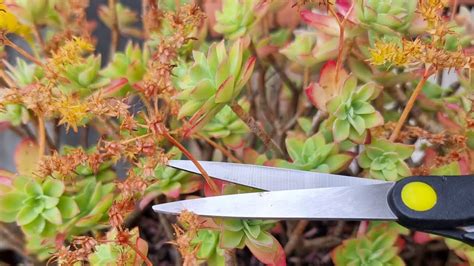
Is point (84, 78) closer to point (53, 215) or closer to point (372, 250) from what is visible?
point (53, 215)

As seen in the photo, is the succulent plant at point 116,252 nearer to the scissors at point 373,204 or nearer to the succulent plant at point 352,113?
the scissors at point 373,204

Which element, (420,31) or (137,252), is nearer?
(137,252)

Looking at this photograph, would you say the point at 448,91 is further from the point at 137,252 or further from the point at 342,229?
the point at 137,252

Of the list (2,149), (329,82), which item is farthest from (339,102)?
(2,149)

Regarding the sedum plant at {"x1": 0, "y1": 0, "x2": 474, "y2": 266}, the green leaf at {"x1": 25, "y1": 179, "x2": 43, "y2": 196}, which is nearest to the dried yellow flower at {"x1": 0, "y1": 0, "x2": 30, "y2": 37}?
the sedum plant at {"x1": 0, "y1": 0, "x2": 474, "y2": 266}

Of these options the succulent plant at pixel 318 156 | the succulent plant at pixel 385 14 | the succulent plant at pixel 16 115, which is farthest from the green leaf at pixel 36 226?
the succulent plant at pixel 385 14

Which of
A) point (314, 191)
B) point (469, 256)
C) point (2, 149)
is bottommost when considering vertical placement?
point (2, 149)

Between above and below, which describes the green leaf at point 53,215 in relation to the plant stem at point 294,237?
above
